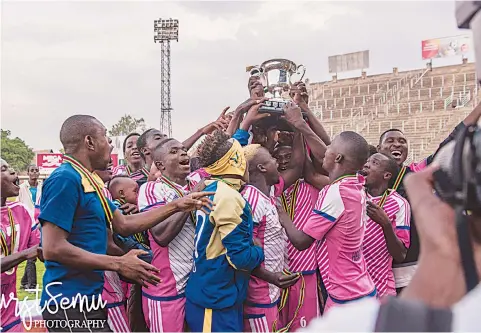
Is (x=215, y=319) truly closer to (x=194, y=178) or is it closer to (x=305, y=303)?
(x=305, y=303)

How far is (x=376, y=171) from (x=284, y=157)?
757 millimetres

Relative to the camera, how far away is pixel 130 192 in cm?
458

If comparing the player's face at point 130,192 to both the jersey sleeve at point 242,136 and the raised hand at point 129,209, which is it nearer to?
the raised hand at point 129,209

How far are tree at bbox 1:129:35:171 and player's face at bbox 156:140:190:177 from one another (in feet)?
138

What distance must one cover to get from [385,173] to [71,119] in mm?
2499

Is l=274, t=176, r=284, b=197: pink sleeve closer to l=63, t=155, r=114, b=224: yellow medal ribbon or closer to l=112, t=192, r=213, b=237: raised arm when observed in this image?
l=112, t=192, r=213, b=237: raised arm

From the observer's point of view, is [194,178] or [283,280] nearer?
[283,280]

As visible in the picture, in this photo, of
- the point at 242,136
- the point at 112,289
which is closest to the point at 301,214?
the point at 242,136

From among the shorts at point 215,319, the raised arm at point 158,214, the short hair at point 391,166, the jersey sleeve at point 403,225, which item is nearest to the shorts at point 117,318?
the shorts at point 215,319

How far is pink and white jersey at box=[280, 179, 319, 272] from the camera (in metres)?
4.34

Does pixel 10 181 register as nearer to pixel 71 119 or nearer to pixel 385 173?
pixel 71 119

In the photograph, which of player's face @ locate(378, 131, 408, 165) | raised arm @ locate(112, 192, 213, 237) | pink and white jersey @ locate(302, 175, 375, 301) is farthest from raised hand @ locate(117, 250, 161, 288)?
player's face @ locate(378, 131, 408, 165)

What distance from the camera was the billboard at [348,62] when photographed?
49.2 meters

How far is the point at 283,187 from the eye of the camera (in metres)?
4.43
